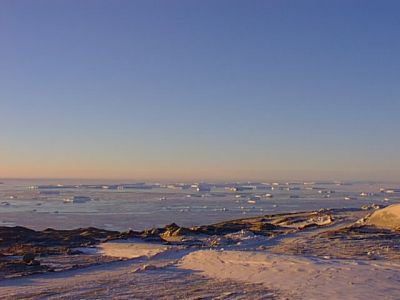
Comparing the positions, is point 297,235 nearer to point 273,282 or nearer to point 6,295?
point 273,282

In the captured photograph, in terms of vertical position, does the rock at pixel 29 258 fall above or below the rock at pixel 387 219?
below

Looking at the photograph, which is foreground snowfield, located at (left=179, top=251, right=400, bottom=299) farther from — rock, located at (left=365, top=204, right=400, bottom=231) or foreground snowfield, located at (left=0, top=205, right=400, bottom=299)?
rock, located at (left=365, top=204, right=400, bottom=231)

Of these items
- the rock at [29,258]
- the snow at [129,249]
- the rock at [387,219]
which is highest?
the rock at [387,219]

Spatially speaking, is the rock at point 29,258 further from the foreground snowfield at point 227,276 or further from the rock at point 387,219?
the rock at point 387,219

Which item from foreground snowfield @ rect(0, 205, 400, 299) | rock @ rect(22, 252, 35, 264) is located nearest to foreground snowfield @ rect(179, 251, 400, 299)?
foreground snowfield @ rect(0, 205, 400, 299)

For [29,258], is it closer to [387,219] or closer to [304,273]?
[304,273]

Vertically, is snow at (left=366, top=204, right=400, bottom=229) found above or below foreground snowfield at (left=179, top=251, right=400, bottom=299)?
above

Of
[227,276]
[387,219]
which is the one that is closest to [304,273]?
[227,276]

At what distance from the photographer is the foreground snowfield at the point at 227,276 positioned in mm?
9234

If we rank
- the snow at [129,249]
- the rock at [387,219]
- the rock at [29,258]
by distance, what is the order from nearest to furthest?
the rock at [29,258] < the snow at [129,249] < the rock at [387,219]

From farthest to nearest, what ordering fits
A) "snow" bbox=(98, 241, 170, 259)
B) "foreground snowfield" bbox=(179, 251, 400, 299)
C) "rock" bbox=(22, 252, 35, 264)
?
"snow" bbox=(98, 241, 170, 259) → "rock" bbox=(22, 252, 35, 264) → "foreground snowfield" bbox=(179, 251, 400, 299)

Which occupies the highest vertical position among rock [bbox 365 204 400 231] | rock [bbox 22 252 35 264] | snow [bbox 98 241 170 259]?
rock [bbox 365 204 400 231]

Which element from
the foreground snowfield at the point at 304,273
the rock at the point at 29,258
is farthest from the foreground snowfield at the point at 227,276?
the rock at the point at 29,258

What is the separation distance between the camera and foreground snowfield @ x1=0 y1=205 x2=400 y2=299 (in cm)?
923
